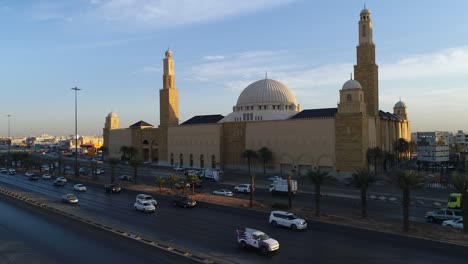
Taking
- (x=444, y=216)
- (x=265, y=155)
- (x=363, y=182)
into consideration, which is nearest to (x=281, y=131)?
(x=265, y=155)

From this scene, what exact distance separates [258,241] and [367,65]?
52.0m

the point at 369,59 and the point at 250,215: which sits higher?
the point at 369,59

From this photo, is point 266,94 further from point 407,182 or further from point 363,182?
point 407,182

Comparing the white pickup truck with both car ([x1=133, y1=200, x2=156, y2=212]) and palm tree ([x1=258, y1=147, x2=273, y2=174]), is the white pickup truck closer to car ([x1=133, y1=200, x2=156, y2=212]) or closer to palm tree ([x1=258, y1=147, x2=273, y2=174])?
car ([x1=133, y1=200, x2=156, y2=212])

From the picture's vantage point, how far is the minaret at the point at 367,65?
63969 mm

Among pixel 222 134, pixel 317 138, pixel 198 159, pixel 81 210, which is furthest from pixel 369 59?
pixel 81 210

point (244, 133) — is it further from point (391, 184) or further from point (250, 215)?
point (250, 215)

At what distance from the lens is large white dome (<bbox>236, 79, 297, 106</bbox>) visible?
80.0m

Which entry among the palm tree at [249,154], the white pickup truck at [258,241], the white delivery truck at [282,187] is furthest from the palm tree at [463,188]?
the palm tree at [249,154]

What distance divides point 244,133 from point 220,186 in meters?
23.6

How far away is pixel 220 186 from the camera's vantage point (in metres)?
50.5

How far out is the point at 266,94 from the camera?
80312mm

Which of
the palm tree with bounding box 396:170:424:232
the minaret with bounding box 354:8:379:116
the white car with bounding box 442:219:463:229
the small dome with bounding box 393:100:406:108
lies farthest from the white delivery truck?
the small dome with bounding box 393:100:406:108

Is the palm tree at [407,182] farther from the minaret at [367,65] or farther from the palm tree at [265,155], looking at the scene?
the minaret at [367,65]
